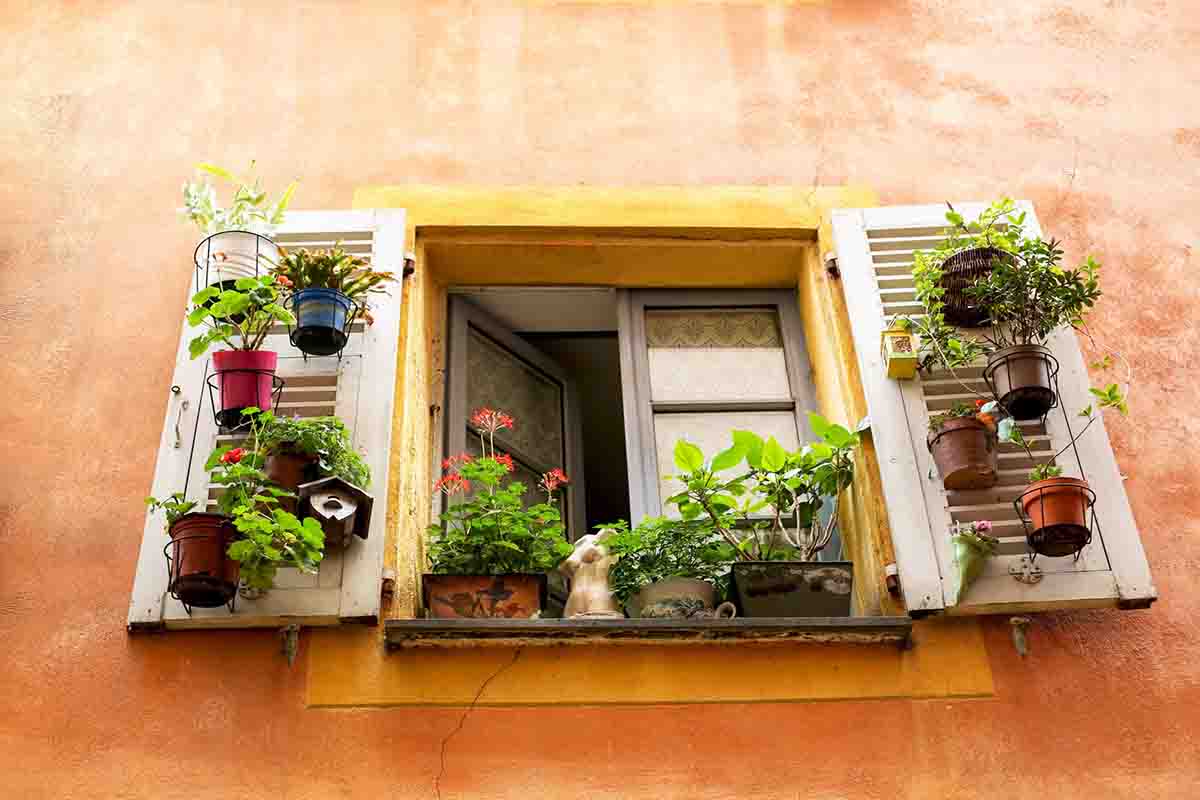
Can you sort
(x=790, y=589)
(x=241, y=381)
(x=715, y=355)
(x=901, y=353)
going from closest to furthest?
(x=790, y=589)
(x=241, y=381)
(x=901, y=353)
(x=715, y=355)

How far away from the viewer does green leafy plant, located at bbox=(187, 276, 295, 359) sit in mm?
3900

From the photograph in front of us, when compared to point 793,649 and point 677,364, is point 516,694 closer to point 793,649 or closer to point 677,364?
point 793,649

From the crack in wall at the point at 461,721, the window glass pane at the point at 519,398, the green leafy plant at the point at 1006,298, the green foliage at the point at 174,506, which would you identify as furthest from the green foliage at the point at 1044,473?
the green foliage at the point at 174,506

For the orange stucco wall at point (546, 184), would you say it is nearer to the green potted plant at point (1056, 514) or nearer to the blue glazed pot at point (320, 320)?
the green potted plant at point (1056, 514)

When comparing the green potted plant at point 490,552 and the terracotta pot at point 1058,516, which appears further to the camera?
the green potted plant at point 490,552

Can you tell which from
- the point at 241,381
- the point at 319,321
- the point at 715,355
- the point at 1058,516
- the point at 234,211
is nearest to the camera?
the point at 1058,516

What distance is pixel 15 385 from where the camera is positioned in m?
4.29

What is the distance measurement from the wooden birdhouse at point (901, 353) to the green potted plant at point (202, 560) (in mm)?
1922

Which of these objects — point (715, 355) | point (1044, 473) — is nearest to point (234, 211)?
point (715, 355)

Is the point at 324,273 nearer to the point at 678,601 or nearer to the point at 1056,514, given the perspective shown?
the point at 678,601

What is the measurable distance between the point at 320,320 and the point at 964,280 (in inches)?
74.4

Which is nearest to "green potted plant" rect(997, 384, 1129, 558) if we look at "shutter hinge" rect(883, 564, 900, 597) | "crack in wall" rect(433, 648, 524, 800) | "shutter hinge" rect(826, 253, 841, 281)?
"shutter hinge" rect(883, 564, 900, 597)

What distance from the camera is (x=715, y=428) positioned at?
455 cm

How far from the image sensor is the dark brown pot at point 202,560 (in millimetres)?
3504
